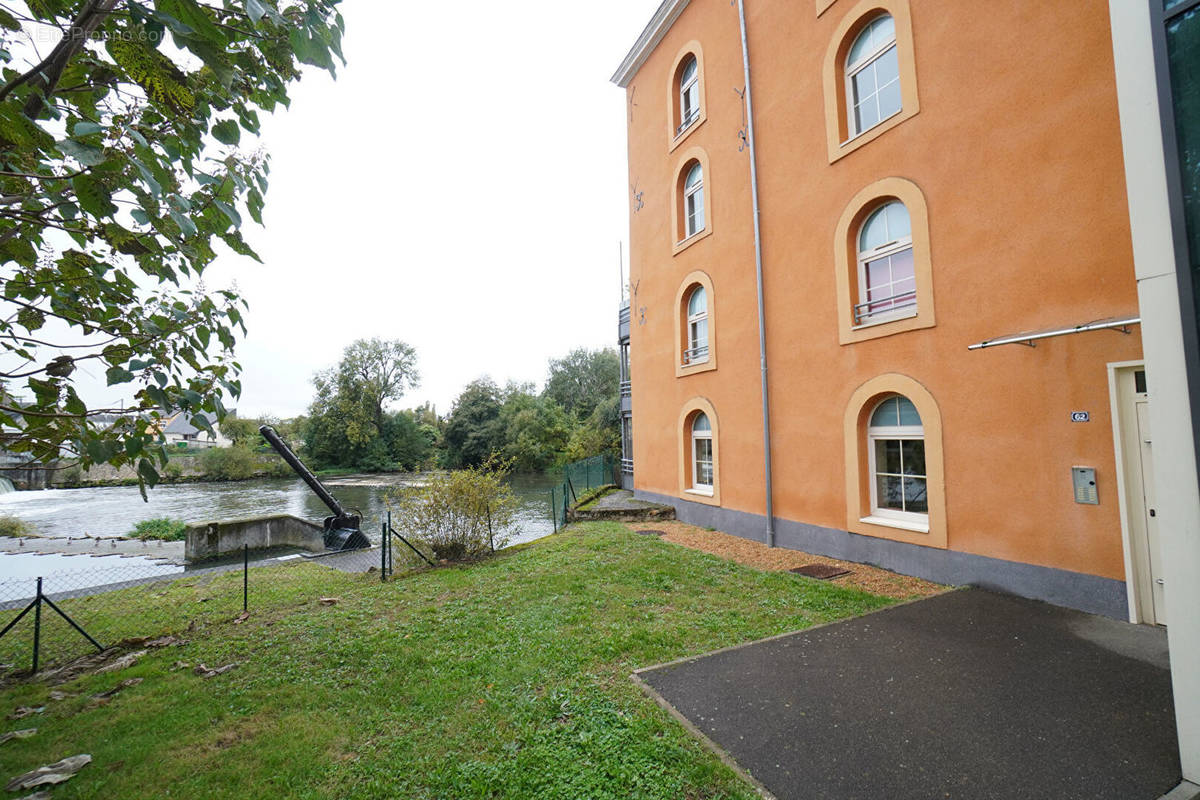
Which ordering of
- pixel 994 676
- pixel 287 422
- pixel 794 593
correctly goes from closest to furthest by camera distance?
pixel 994 676
pixel 794 593
pixel 287 422

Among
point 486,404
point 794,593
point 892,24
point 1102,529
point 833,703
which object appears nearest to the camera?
point 833,703

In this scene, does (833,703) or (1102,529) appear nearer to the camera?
(833,703)

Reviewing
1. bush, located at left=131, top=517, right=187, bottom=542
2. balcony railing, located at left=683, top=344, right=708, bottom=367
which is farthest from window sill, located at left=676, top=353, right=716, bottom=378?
bush, located at left=131, top=517, right=187, bottom=542

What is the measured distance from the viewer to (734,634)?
17.4ft

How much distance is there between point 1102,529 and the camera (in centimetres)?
524

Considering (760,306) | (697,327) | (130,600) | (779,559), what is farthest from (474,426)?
(779,559)

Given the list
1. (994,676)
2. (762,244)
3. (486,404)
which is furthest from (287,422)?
(994,676)

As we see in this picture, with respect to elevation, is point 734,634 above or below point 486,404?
below

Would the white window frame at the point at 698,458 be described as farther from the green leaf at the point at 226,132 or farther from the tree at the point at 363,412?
the tree at the point at 363,412

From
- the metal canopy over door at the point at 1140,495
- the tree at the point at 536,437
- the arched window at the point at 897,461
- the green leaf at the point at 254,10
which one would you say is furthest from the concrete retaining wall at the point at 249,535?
the tree at the point at 536,437

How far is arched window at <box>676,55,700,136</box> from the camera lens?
12555 mm

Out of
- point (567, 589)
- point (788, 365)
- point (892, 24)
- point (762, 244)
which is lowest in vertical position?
point (567, 589)

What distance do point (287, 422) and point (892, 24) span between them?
7210 centimetres

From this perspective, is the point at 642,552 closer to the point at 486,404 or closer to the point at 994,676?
the point at 994,676
